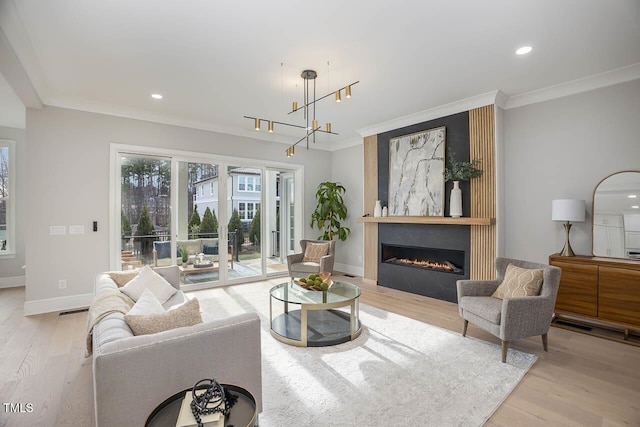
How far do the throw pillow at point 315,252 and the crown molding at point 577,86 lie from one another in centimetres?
359

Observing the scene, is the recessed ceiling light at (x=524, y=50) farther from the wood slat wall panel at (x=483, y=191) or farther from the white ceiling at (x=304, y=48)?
the wood slat wall panel at (x=483, y=191)

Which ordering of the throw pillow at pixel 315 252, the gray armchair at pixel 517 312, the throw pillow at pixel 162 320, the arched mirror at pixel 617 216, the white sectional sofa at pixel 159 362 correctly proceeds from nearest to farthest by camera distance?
the white sectional sofa at pixel 159 362, the throw pillow at pixel 162 320, the gray armchair at pixel 517 312, the arched mirror at pixel 617 216, the throw pillow at pixel 315 252

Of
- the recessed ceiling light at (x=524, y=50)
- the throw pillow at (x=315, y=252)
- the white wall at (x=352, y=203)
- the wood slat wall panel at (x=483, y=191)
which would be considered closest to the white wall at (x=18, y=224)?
the throw pillow at (x=315, y=252)

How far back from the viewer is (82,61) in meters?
3.22

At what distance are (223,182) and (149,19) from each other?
3292 mm

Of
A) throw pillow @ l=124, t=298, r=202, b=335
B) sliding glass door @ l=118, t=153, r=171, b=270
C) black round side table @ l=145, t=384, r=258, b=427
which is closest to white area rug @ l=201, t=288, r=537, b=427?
black round side table @ l=145, t=384, r=258, b=427

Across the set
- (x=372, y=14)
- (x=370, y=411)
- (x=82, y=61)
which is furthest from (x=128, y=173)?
(x=370, y=411)

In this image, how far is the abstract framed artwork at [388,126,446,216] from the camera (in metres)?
4.76

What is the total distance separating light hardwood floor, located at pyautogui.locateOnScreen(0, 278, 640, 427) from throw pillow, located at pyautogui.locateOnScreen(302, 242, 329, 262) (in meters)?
2.19

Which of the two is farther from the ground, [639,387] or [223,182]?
[223,182]

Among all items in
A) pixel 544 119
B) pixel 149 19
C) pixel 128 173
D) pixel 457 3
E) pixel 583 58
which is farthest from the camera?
pixel 128 173

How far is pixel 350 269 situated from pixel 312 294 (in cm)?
333

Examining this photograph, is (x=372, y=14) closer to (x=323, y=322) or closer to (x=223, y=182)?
(x=323, y=322)

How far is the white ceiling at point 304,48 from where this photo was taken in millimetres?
2412
